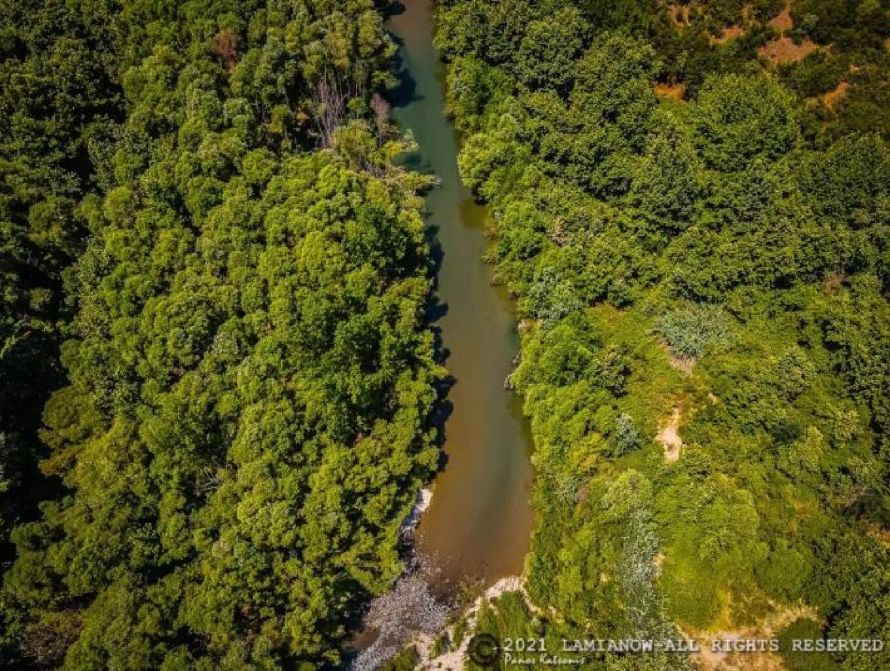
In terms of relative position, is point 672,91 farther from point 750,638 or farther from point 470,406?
point 750,638

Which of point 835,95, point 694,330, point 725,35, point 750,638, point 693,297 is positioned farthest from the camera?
point 725,35

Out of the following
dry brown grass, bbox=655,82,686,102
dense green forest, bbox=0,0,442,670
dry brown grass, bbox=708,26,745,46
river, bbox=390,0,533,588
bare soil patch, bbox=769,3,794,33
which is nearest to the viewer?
dense green forest, bbox=0,0,442,670

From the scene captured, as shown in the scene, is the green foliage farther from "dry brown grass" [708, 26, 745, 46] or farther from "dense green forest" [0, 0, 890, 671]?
"dry brown grass" [708, 26, 745, 46]

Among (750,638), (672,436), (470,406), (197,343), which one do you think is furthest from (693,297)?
(197,343)

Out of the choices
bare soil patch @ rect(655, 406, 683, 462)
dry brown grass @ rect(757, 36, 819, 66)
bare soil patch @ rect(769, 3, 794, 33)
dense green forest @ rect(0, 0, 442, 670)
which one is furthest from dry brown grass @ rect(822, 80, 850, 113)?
dense green forest @ rect(0, 0, 442, 670)

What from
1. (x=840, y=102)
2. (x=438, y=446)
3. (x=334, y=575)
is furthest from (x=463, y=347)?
(x=840, y=102)

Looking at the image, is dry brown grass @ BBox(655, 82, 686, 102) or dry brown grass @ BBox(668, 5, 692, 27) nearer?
dry brown grass @ BBox(655, 82, 686, 102)

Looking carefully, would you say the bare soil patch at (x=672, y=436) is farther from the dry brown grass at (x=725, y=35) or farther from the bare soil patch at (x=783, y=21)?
the bare soil patch at (x=783, y=21)

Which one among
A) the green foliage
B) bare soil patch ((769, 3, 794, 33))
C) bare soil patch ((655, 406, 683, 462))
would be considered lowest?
bare soil patch ((655, 406, 683, 462))
